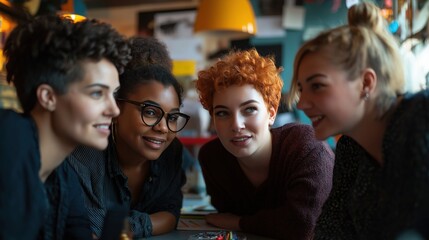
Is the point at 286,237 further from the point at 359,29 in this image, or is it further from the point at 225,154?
the point at 359,29

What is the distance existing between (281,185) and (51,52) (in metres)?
0.86

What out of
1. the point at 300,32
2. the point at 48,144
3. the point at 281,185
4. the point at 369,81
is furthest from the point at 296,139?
the point at 300,32

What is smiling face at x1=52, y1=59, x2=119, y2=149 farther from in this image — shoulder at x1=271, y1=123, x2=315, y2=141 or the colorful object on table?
shoulder at x1=271, y1=123, x2=315, y2=141

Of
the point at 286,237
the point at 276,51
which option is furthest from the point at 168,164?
the point at 276,51

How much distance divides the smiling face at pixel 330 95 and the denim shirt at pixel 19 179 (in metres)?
0.65

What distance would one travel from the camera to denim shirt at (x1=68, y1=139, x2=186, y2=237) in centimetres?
137

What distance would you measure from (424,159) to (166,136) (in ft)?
2.72

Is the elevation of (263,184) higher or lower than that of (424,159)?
lower

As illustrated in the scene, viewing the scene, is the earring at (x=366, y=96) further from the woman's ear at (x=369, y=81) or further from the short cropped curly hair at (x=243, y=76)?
the short cropped curly hair at (x=243, y=76)

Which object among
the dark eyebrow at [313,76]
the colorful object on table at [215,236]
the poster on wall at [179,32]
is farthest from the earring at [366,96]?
the poster on wall at [179,32]

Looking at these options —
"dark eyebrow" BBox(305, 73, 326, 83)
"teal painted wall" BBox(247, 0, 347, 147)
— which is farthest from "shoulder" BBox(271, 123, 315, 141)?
"teal painted wall" BBox(247, 0, 347, 147)

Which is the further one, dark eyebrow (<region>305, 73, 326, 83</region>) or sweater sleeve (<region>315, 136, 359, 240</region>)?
sweater sleeve (<region>315, 136, 359, 240</region>)

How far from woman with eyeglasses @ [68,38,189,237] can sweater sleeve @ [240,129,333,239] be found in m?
0.30

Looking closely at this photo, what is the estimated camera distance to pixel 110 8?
5.04 metres
